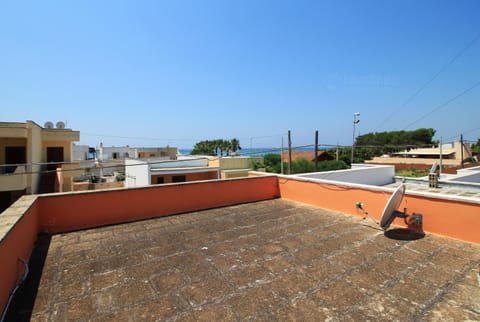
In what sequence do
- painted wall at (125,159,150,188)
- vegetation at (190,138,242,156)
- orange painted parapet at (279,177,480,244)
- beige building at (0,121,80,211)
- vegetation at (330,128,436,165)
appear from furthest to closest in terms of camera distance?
1. vegetation at (190,138,242,156)
2. vegetation at (330,128,436,165)
3. painted wall at (125,159,150,188)
4. beige building at (0,121,80,211)
5. orange painted parapet at (279,177,480,244)

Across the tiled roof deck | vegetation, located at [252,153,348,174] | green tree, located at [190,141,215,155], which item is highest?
green tree, located at [190,141,215,155]

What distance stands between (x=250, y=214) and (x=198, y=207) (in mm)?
1307

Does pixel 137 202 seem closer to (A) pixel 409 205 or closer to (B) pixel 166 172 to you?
(A) pixel 409 205

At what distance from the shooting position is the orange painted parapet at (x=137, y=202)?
4.41 m

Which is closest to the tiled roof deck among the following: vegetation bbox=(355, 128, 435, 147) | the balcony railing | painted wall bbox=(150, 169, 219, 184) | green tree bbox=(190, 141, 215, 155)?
the balcony railing

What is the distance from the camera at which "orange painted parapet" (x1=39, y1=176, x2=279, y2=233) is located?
14.5 feet

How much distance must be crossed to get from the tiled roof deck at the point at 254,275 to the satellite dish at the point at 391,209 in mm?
284

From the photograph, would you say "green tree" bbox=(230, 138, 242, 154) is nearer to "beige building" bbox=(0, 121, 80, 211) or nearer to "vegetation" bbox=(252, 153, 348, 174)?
"vegetation" bbox=(252, 153, 348, 174)

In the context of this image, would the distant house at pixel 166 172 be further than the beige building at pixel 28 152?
Yes

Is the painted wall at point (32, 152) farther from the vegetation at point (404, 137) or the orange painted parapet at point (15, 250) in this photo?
the vegetation at point (404, 137)

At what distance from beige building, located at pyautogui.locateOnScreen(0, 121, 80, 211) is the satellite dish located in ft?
29.9

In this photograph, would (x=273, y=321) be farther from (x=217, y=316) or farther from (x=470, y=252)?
(x=470, y=252)

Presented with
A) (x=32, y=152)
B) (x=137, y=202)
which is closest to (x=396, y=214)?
(x=137, y=202)

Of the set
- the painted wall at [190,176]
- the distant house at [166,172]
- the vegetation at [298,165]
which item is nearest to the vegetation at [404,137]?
the vegetation at [298,165]
